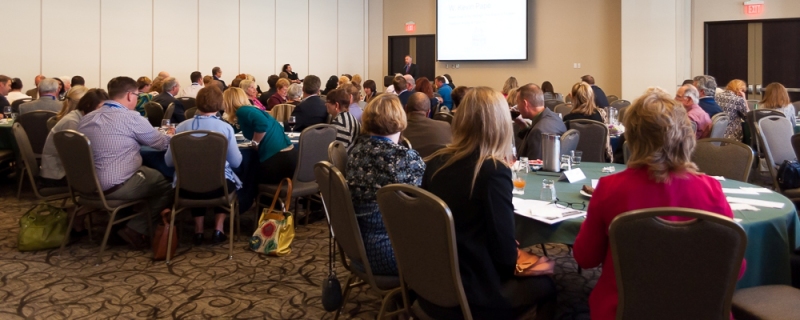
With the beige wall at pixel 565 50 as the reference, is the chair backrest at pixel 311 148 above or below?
below

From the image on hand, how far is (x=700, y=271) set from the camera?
2.01 m

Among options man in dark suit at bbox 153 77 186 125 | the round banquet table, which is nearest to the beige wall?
man in dark suit at bbox 153 77 186 125

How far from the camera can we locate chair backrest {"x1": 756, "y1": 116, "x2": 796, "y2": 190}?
5711 mm

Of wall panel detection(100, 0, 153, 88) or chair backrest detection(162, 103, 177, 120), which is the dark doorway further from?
chair backrest detection(162, 103, 177, 120)

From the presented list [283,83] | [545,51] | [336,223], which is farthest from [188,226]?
[545,51]

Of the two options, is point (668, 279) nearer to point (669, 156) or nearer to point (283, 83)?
point (669, 156)

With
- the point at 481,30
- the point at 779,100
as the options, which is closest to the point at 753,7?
the point at 481,30

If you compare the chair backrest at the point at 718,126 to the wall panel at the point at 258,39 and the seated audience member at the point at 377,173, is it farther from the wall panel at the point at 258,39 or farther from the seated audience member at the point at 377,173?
the wall panel at the point at 258,39

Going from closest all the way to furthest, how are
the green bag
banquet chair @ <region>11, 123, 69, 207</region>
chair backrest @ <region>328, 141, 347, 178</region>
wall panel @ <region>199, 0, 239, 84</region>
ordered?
chair backrest @ <region>328, 141, 347, 178</region>
the green bag
banquet chair @ <region>11, 123, 69, 207</region>
wall panel @ <region>199, 0, 239, 84</region>

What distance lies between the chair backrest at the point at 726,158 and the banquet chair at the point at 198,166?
3.06 meters

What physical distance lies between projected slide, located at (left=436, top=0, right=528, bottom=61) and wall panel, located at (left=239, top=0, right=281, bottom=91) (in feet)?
13.6

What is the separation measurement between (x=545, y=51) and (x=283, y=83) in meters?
7.79

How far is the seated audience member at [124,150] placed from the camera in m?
4.76

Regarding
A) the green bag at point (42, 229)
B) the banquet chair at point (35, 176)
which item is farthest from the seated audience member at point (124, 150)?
the banquet chair at point (35, 176)
